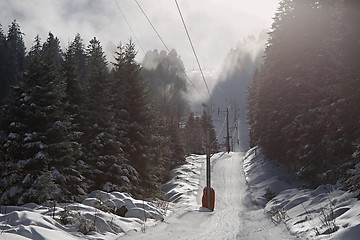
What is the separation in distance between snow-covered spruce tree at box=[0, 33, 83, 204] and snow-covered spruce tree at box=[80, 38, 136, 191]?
2.40 m

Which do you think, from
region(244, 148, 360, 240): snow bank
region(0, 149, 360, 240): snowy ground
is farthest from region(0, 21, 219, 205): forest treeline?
region(244, 148, 360, 240): snow bank

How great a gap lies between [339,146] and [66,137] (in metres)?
11.8

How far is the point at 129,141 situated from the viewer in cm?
2305

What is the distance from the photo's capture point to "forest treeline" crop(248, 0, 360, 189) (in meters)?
13.8

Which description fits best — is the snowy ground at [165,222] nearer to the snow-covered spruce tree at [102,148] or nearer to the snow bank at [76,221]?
the snow bank at [76,221]

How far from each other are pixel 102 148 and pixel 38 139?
473 cm

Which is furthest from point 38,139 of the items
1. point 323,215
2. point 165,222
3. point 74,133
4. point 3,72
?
point 3,72

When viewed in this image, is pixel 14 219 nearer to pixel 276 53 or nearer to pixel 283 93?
pixel 283 93

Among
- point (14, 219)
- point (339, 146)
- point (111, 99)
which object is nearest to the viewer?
point (14, 219)

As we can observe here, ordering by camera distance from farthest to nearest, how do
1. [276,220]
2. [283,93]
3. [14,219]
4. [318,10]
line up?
[283,93] → [318,10] → [276,220] → [14,219]

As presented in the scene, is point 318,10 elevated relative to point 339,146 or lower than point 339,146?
elevated

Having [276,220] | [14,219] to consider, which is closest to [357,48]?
[276,220]

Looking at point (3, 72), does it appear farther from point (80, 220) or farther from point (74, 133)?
point (80, 220)

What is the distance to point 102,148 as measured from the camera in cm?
2061
